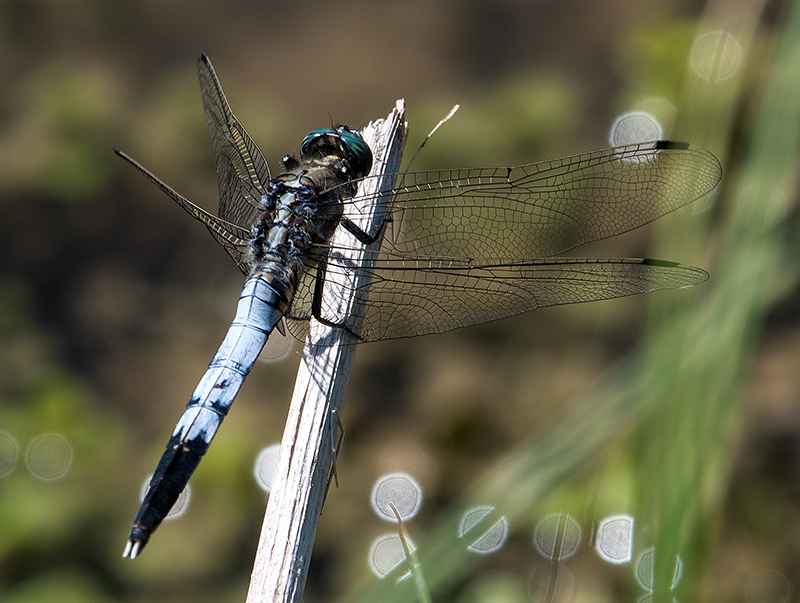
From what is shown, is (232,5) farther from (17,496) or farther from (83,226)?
(17,496)

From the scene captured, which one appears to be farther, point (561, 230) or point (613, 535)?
point (613, 535)

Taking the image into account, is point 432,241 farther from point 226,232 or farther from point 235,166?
point 235,166

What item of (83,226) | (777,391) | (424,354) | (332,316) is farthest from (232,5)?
(777,391)

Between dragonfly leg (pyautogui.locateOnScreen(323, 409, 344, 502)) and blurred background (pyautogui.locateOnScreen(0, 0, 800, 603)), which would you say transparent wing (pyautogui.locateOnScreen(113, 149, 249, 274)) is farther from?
blurred background (pyautogui.locateOnScreen(0, 0, 800, 603))

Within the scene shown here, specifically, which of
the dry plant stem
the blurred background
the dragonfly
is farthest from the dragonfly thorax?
the blurred background

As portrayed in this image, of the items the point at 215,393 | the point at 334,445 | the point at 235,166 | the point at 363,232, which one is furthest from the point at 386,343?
the point at 334,445

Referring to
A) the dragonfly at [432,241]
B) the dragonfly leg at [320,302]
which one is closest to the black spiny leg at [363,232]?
the dragonfly at [432,241]

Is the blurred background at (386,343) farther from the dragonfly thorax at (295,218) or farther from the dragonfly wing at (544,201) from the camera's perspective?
the dragonfly thorax at (295,218)
